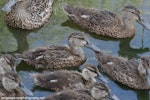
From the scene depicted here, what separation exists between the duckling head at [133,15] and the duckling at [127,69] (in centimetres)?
116

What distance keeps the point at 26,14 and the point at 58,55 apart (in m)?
1.41

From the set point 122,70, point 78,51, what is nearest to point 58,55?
point 78,51

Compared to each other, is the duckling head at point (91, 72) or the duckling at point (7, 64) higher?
the duckling at point (7, 64)

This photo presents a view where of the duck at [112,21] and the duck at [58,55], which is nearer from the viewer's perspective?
the duck at [58,55]

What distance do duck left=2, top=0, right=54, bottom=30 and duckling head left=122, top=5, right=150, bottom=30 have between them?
1298 millimetres

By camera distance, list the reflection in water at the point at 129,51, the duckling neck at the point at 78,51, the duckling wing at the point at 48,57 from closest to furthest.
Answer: the duckling wing at the point at 48,57 < the duckling neck at the point at 78,51 < the reflection in water at the point at 129,51

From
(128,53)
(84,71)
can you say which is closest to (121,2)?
Answer: (128,53)

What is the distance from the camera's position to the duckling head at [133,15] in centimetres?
843

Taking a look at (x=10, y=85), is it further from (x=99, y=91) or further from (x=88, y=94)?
(x=99, y=91)

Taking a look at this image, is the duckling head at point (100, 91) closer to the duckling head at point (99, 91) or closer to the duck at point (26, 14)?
the duckling head at point (99, 91)

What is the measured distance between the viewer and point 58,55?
7453mm

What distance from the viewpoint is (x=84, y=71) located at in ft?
22.5

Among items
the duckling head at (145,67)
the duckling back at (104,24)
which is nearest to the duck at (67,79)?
the duckling head at (145,67)

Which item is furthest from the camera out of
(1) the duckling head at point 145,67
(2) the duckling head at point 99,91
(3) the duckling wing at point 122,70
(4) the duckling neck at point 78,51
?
(4) the duckling neck at point 78,51
